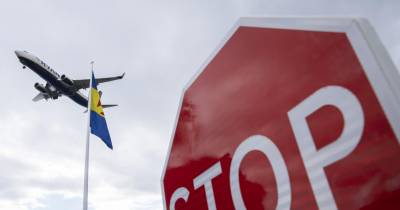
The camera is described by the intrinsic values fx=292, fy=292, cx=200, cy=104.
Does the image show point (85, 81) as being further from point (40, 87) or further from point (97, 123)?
point (97, 123)

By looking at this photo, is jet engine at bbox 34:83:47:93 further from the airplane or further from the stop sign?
the stop sign

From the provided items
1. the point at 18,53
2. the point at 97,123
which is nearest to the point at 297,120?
the point at 97,123

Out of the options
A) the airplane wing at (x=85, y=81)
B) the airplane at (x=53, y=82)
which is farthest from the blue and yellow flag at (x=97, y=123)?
the airplane wing at (x=85, y=81)

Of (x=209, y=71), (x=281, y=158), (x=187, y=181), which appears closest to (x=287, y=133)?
(x=281, y=158)

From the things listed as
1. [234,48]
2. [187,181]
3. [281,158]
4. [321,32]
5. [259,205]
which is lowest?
[259,205]

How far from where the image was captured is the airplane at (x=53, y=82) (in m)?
30.0

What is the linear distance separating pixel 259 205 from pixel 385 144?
51cm

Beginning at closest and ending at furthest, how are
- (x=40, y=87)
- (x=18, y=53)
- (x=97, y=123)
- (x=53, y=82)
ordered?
1. (x=97, y=123)
2. (x=18, y=53)
3. (x=53, y=82)
4. (x=40, y=87)

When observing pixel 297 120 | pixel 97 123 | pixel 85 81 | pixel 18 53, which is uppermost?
pixel 18 53

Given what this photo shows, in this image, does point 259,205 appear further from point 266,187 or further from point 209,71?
point 209,71

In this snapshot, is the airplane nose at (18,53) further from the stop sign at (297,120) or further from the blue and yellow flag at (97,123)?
the stop sign at (297,120)

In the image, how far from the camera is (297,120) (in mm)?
907

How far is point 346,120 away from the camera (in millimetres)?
749

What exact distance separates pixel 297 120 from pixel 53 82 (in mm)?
35003
